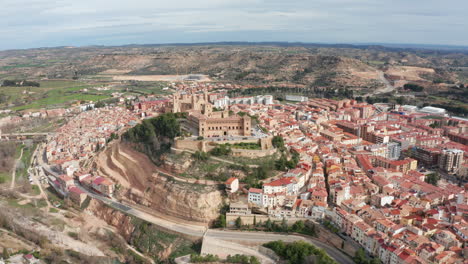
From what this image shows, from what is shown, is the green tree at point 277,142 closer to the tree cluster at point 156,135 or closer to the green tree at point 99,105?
the tree cluster at point 156,135

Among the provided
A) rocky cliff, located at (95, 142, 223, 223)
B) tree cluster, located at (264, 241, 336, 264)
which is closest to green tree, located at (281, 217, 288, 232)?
tree cluster, located at (264, 241, 336, 264)

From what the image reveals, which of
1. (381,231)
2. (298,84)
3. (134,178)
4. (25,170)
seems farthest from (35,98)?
(381,231)

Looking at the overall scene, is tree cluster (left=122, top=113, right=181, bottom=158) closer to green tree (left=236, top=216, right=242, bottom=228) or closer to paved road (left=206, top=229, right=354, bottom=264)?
green tree (left=236, top=216, right=242, bottom=228)

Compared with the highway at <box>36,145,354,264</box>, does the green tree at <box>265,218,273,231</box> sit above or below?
above

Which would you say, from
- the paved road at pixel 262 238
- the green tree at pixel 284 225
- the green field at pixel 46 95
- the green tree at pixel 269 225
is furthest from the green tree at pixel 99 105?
the green tree at pixel 284 225

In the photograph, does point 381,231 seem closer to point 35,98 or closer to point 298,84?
point 298,84

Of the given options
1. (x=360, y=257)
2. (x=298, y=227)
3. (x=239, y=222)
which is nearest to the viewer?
(x=360, y=257)

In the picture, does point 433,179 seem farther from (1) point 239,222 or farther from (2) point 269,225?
(1) point 239,222

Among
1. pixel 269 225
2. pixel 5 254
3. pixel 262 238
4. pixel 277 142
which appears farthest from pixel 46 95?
pixel 262 238

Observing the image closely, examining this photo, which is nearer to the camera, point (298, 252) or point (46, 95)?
point (298, 252)
